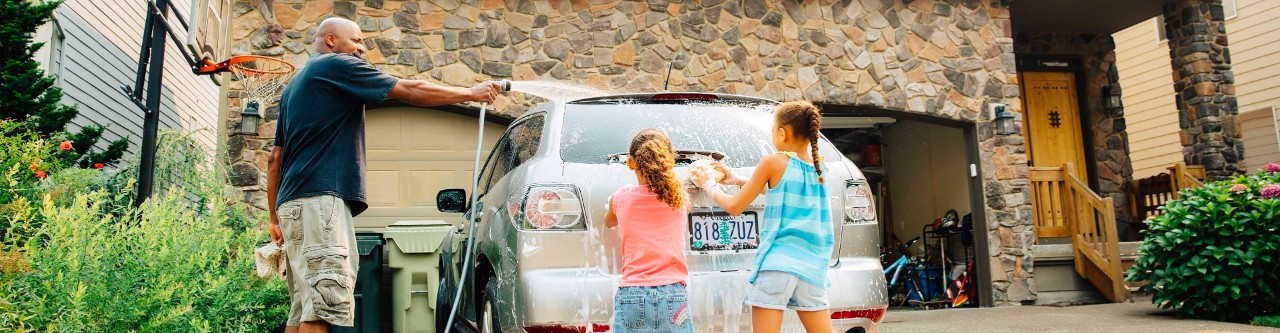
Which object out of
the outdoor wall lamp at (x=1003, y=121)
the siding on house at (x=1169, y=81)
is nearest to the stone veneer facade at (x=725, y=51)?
the outdoor wall lamp at (x=1003, y=121)

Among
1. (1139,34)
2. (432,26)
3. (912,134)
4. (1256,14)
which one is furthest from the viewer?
(1139,34)

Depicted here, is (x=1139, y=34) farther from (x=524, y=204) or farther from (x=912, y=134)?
(x=524, y=204)

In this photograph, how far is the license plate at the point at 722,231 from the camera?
320 cm

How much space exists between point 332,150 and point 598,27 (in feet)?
18.7

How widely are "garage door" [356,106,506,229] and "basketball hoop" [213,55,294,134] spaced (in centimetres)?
90

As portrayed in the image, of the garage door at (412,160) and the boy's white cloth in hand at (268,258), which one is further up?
the garage door at (412,160)

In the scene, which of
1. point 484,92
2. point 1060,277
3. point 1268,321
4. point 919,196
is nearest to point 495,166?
point 484,92

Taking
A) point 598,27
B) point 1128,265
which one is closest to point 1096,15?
point 1128,265

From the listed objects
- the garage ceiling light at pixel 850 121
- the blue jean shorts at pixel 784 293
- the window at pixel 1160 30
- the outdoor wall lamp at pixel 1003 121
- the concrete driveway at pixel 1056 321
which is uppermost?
the window at pixel 1160 30

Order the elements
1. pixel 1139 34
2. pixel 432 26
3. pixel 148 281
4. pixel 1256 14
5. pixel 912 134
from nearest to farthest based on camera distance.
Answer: pixel 148 281
pixel 432 26
pixel 912 134
pixel 1256 14
pixel 1139 34

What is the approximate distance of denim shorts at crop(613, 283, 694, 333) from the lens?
2.83m

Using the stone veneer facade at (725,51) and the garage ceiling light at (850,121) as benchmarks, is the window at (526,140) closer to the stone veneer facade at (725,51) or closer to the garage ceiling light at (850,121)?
the stone veneer facade at (725,51)

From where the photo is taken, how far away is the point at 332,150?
3150mm

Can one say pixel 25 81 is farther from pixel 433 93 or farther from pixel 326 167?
pixel 433 93
